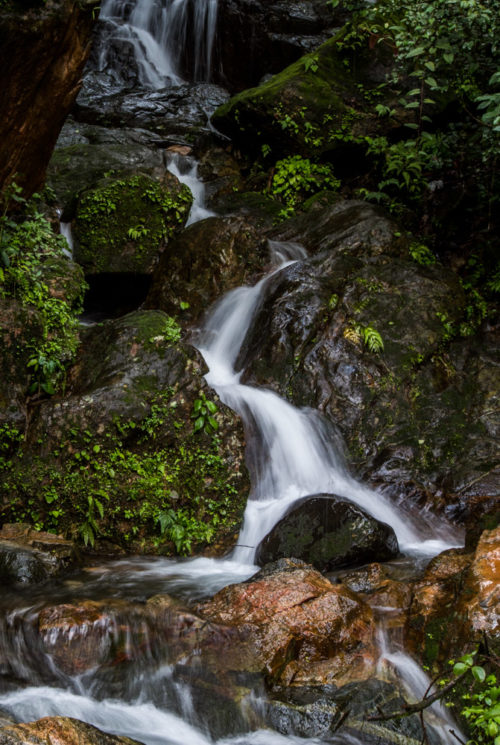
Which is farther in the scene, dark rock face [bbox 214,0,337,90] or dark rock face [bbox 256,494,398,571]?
dark rock face [bbox 214,0,337,90]

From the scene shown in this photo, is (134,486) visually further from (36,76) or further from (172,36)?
(172,36)

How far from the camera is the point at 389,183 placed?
398 inches

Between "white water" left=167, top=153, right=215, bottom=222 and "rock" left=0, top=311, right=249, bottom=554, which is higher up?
"white water" left=167, top=153, right=215, bottom=222

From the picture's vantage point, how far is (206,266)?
8.76 meters

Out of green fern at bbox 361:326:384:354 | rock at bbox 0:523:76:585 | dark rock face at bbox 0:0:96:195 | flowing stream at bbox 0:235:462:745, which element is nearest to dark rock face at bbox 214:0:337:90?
dark rock face at bbox 0:0:96:195

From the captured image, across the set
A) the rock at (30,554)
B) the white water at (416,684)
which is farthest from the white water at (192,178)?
the white water at (416,684)

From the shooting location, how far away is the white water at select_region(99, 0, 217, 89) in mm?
16172

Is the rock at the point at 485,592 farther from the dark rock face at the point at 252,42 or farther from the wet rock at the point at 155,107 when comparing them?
the dark rock face at the point at 252,42

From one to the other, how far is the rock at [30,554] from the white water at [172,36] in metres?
14.6

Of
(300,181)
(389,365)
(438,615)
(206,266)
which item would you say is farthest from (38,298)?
(300,181)

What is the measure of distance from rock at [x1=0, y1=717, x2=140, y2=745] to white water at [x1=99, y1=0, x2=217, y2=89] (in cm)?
1672

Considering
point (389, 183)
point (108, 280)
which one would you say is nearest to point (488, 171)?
point (389, 183)

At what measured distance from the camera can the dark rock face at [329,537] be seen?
5.18 meters

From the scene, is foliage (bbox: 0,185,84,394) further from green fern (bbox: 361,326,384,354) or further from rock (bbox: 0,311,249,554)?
green fern (bbox: 361,326,384,354)
